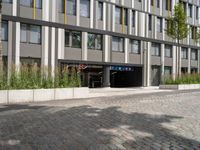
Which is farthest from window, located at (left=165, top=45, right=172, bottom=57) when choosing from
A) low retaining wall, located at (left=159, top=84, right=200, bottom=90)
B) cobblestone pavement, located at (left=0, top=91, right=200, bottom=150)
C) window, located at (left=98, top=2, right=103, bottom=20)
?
cobblestone pavement, located at (left=0, top=91, right=200, bottom=150)

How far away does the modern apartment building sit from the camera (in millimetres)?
24938

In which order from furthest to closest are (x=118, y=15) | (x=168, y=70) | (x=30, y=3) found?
(x=168, y=70) < (x=118, y=15) < (x=30, y=3)

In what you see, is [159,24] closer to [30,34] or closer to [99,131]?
[30,34]

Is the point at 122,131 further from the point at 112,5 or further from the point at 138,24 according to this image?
the point at 138,24

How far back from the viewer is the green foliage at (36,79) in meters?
13.9

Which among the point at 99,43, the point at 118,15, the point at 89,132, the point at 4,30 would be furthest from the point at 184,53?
the point at 89,132

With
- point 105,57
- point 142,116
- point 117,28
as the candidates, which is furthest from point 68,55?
point 142,116

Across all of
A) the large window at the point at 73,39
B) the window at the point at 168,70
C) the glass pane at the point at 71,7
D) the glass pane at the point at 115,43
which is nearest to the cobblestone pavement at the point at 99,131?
the large window at the point at 73,39

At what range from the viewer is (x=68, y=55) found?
90.7 feet

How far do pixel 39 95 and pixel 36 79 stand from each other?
38.7 inches

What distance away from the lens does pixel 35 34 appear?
25766mm

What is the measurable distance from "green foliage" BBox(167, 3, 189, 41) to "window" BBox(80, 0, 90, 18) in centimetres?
935

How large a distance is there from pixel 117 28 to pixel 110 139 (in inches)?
1050

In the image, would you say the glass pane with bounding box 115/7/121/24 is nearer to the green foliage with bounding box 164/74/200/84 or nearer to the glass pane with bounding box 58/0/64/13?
the glass pane with bounding box 58/0/64/13
